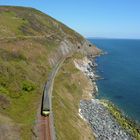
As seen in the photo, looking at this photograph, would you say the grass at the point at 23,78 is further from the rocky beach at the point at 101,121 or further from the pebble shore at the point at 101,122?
the pebble shore at the point at 101,122

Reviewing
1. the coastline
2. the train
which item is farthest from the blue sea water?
the train

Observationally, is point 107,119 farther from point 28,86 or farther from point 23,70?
point 23,70

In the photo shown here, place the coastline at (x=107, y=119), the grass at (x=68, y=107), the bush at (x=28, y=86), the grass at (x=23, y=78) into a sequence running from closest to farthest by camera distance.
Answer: the grass at (x=68, y=107) < the grass at (x=23, y=78) < the coastline at (x=107, y=119) < the bush at (x=28, y=86)

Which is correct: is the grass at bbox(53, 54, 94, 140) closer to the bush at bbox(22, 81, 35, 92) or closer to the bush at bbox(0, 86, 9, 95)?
the bush at bbox(22, 81, 35, 92)

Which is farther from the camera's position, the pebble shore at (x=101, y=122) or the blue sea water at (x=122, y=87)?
the blue sea water at (x=122, y=87)

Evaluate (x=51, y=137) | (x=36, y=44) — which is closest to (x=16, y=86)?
(x=51, y=137)

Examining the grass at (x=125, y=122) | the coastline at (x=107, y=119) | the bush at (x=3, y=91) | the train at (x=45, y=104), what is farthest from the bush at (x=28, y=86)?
the grass at (x=125, y=122)

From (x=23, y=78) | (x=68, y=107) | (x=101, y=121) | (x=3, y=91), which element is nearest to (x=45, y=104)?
(x=68, y=107)
